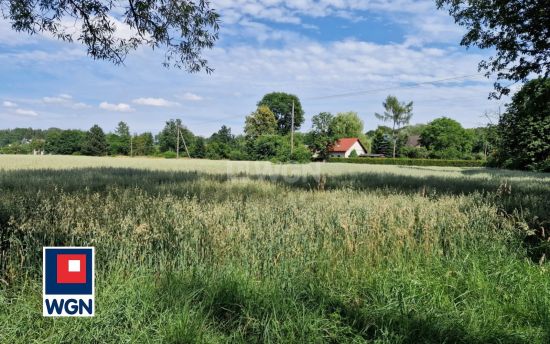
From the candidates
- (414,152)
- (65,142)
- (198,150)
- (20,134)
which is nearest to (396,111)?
(414,152)

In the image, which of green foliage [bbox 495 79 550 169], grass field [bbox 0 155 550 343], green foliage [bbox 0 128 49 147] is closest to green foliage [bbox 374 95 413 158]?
green foliage [bbox 495 79 550 169]

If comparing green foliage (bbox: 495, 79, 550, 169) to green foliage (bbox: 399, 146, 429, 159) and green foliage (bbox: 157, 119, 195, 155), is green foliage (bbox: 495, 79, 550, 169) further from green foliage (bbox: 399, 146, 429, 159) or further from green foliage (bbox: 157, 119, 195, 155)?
green foliage (bbox: 157, 119, 195, 155)

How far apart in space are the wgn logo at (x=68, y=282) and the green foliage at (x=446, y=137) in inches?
3267

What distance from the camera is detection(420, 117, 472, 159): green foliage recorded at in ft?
261

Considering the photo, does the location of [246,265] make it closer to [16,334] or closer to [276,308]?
[276,308]

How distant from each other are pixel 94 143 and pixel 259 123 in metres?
40.6

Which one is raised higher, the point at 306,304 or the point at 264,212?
the point at 264,212

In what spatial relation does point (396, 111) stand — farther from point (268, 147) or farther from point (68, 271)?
point (68, 271)

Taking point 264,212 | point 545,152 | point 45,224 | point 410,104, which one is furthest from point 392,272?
point 410,104

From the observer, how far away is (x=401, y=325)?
9.48 ft

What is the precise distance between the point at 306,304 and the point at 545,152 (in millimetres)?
39498

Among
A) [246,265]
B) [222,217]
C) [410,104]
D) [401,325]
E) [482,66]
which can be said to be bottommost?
[401,325]

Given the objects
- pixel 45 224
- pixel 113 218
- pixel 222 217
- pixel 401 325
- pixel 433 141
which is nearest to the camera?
pixel 401 325

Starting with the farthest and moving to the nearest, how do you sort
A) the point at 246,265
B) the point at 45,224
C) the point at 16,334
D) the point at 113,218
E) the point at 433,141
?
the point at 433,141 → the point at 113,218 → the point at 45,224 → the point at 246,265 → the point at 16,334
